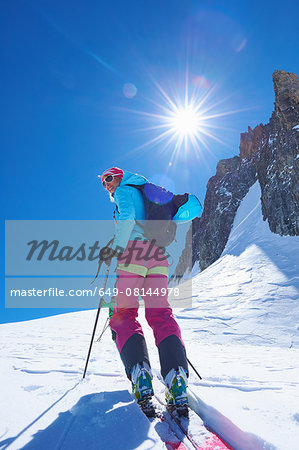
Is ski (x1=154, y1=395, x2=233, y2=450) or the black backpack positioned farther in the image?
the black backpack

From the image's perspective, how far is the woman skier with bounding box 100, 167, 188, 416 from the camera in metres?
1.73

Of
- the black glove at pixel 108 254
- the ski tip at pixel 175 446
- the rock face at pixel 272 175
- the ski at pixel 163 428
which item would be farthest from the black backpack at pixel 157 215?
the rock face at pixel 272 175

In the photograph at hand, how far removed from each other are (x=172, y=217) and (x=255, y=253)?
17226mm

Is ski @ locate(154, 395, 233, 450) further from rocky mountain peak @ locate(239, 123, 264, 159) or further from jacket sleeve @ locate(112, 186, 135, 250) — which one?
rocky mountain peak @ locate(239, 123, 264, 159)

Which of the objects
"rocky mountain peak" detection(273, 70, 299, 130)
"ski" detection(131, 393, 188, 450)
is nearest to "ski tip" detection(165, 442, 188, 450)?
"ski" detection(131, 393, 188, 450)

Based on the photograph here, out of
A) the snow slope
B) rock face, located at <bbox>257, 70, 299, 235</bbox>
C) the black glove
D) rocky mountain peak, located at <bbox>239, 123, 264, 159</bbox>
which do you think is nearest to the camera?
the snow slope

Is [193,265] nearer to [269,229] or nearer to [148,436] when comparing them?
[269,229]

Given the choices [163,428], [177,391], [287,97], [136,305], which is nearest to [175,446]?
[163,428]

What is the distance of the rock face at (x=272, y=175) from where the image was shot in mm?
23312

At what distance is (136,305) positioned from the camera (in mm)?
2166

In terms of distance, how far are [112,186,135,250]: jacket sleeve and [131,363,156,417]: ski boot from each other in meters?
1.01

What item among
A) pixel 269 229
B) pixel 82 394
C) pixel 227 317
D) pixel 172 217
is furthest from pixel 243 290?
pixel 269 229

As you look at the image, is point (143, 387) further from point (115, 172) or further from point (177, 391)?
point (115, 172)

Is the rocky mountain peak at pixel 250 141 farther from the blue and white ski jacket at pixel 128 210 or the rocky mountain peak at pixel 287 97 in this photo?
the blue and white ski jacket at pixel 128 210
